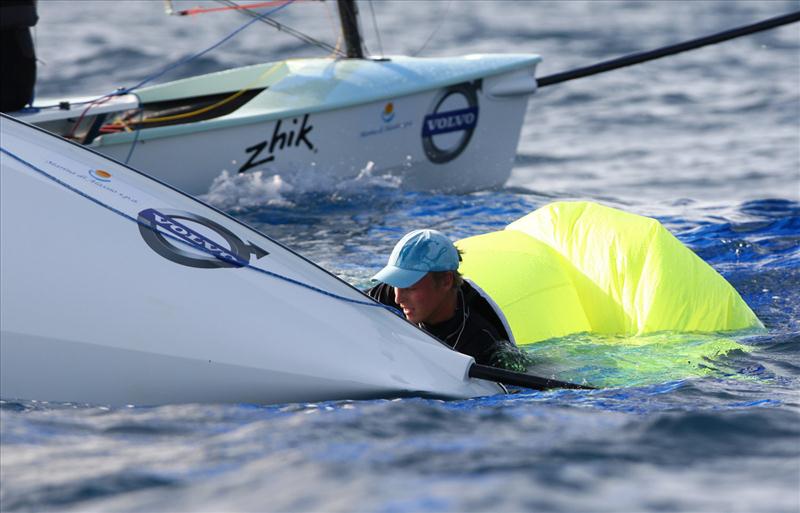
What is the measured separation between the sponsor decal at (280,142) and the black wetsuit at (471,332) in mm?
3575

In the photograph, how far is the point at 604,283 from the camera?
4.78 meters

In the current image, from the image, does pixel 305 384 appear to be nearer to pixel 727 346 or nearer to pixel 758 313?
pixel 727 346

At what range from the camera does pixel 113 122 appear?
7.44 metres

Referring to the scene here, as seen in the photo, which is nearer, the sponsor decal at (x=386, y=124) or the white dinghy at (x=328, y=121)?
the white dinghy at (x=328, y=121)

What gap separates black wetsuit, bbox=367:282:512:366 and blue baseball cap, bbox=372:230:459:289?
0.19 m

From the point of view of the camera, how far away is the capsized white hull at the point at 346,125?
23.8 ft

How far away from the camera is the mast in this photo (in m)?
8.17

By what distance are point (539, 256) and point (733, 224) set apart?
2.50 metres

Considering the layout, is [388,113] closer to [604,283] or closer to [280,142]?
[280,142]

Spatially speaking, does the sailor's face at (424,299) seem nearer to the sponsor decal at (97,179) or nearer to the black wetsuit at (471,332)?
the black wetsuit at (471,332)

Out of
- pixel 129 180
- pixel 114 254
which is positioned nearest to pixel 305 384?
pixel 114 254

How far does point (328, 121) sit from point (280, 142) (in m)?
0.34

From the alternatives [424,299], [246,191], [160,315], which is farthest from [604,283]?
[246,191]

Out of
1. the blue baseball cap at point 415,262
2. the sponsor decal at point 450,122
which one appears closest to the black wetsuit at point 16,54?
the sponsor decal at point 450,122
